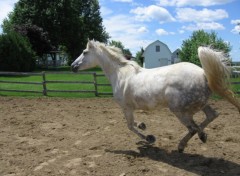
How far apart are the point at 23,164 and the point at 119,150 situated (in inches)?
67.9

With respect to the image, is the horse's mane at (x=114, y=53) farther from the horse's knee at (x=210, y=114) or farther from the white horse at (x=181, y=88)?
the horse's knee at (x=210, y=114)

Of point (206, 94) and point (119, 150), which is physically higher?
point (206, 94)

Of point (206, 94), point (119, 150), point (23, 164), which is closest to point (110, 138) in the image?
point (119, 150)

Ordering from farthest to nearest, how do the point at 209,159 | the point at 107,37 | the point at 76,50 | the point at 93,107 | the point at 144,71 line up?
the point at 107,37 → the point at 76,50 → the point at 93,107 → the point at 144,71 → the point at 209,159

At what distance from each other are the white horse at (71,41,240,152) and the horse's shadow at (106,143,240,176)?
198mm

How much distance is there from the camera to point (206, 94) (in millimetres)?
5020

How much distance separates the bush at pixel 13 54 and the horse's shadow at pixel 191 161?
90.5 ft

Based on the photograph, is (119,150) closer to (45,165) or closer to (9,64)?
(45,165)

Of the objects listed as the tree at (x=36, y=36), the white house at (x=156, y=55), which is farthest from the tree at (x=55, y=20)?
the white house at (x=156, y=55)

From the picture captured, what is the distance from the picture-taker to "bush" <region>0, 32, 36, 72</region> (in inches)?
1227

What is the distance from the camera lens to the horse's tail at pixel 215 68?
4859 millimetres

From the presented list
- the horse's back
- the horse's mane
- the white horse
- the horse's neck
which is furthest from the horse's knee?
the horse's mane

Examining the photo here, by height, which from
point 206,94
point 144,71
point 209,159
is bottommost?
point 209,159

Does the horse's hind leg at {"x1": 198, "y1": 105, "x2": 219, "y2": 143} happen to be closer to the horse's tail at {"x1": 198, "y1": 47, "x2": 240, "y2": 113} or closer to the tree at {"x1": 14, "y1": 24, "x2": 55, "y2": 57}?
the horse's tail at {"x1": 198, "y1": 47, "x2": 240, "y2": 113}
